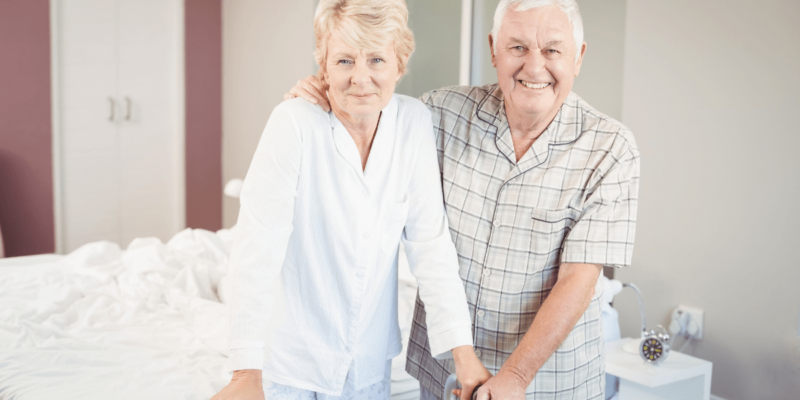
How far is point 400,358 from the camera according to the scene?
6.80 feet

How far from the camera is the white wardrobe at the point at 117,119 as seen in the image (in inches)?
189

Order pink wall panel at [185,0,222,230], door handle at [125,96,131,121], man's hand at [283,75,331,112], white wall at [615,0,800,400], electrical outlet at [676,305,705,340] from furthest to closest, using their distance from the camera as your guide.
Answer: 1. pink wall panel at [185,0,222,230]
2. door handle at [125,96,131,121]
3. electrical outlet at [676,305,705,340]
4. white wall at [615,0,800,400]
5. man's hand at [283,75,331,112]

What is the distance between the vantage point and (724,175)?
2.42 meters

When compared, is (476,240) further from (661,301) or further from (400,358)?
(661,301)

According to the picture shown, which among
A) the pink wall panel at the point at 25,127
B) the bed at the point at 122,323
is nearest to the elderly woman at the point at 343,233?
the bed at the point at 122,323

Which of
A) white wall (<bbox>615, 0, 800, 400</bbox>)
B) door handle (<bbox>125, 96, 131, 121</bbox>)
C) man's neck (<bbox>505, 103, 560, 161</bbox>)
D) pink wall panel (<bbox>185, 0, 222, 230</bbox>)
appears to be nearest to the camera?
man's neck (<bbox>505, 103, 560, 161</bbox>)

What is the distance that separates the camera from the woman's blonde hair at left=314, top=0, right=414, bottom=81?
3.76ft

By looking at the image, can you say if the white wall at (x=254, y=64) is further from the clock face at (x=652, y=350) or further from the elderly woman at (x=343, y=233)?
the elderly woman at (x=343, y=233)

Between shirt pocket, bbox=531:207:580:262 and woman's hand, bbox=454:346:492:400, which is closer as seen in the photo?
woman's hand, bbox=454:346:492:400

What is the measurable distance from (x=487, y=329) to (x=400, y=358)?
2.43 feet

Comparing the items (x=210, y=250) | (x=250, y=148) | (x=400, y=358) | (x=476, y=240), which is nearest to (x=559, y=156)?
(x=476, y=240)

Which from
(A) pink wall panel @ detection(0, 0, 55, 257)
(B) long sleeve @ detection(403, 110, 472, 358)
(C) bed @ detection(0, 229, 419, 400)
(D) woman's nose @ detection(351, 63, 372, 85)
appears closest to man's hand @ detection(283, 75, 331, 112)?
(D) woman's nose @ detection(351, 63, 372, 85)

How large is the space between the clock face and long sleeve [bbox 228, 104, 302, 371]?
1.56 metres

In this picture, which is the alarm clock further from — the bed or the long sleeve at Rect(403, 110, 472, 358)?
the long sleeve at Rect(403, 110, 472, 358)
